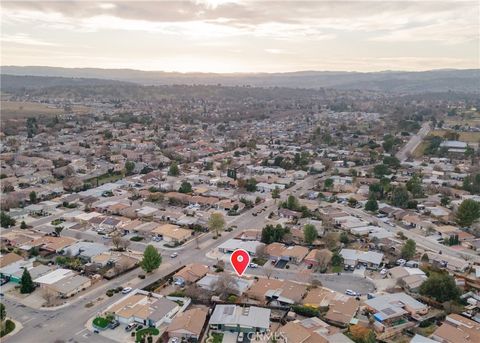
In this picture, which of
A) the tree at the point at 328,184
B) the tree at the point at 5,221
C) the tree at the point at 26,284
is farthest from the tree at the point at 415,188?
the tree at the point at 5,221

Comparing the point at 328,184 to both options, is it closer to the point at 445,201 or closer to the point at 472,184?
the point at 445,201

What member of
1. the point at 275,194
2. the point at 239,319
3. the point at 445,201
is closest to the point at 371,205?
the point at 445,201

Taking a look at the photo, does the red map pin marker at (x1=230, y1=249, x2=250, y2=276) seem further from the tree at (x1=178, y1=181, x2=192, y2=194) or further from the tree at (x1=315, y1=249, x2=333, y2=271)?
the tree at (x1=178, y1=181, x2=192, y2=194)

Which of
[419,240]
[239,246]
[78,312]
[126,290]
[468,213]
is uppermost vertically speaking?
[468,213]

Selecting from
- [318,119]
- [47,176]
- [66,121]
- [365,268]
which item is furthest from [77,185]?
[318,119]

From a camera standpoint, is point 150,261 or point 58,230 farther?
point 58,230

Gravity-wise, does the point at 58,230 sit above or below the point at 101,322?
above

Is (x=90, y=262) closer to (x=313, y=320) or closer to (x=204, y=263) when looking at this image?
(x=204, y=263)
